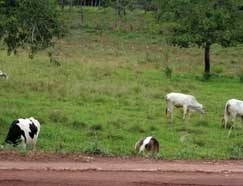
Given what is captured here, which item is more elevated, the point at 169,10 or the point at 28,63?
the point at 169,10

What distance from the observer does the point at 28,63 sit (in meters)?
38.3

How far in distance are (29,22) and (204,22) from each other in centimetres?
1726

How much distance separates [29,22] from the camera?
68.8 feet

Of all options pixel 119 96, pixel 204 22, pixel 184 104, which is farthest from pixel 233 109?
pixel 204 22

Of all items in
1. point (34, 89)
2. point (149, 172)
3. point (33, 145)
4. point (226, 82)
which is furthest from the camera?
point (226, 82)

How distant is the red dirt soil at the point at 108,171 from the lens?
421 inches

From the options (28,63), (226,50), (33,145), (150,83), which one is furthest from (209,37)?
(33,145)

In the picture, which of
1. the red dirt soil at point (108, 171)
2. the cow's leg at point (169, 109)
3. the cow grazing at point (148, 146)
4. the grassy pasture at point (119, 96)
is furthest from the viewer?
the cow's leg at point (169, 109)

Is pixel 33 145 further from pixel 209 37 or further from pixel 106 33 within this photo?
pixel 106 33

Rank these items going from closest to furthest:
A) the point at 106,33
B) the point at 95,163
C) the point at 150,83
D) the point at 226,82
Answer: the point at 95,163 < the point at 150,83 < the point at 226,82 < the point at 106,33

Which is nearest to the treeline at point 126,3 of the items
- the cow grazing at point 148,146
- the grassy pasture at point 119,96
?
the grassy pasture at point 119,96

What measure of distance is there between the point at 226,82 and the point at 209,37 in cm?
338

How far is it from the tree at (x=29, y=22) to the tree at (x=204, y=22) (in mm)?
16011

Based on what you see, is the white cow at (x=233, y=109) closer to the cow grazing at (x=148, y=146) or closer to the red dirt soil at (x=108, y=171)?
the cow grazing at (x=148, y=146)
